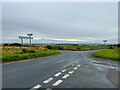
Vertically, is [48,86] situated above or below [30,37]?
below

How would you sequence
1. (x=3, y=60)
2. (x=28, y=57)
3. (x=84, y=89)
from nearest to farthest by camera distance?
(x=84, y=89)
(x=3, y=60)
(x=28, y=57)

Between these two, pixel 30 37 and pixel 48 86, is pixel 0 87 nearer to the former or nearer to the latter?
pixel 48 86

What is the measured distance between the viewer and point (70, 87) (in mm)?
3240

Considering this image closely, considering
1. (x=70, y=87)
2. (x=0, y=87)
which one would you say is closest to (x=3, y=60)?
(x=0, y=87)

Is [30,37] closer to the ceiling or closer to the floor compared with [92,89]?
closer to the ceiling

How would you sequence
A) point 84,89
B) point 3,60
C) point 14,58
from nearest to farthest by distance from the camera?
1. point 84,89
2. point 3,60
3. point 14,58

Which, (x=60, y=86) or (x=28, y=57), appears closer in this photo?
(x=60, y=86)

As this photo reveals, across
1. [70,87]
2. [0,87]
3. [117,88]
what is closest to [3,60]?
[0,87]

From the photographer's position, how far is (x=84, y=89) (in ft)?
10.2

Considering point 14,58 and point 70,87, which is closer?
point 70,87

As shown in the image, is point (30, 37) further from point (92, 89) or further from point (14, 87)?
point (92, 89)

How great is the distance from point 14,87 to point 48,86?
4.55 feet

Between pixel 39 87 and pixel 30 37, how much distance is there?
42.8 feet

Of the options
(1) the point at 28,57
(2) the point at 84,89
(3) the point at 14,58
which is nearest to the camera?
(2) the point at 84,89
